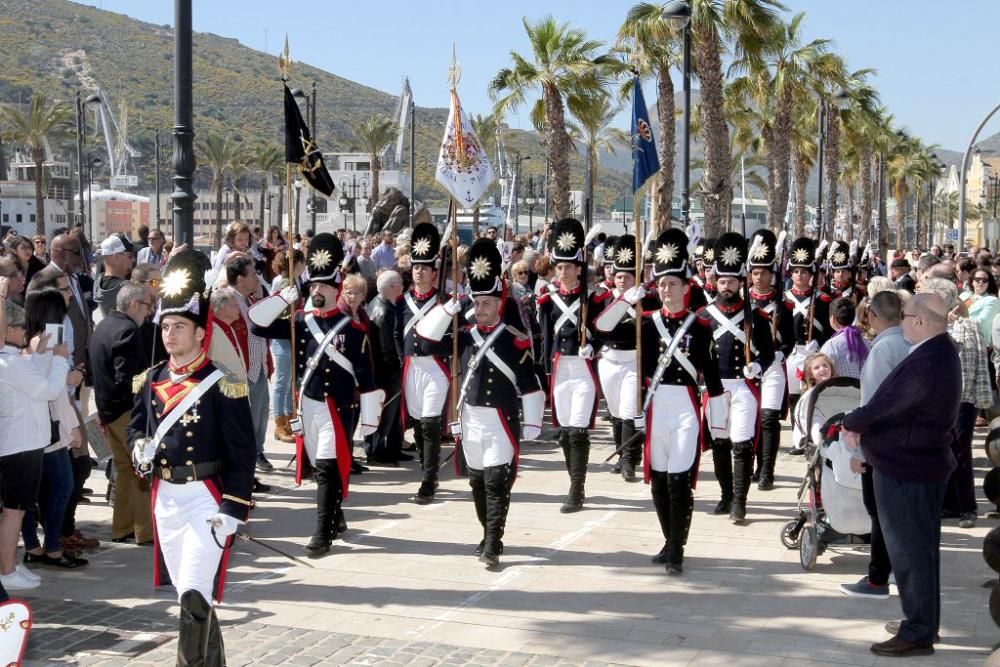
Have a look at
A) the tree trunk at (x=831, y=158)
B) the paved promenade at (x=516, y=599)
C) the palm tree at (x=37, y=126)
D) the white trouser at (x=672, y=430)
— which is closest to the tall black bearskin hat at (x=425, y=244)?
the paved promenade at (x=516, y=599)

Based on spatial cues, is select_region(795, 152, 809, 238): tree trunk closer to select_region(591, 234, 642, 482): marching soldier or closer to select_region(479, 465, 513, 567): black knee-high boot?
select_region(591, 234, 642, 482): marching soldier

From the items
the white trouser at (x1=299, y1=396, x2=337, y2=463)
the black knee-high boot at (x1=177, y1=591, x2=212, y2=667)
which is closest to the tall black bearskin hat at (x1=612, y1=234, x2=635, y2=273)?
the white trouser at (x1=299, y1=396, x2=337, y2=463)

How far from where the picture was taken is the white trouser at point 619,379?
10953 millimetres

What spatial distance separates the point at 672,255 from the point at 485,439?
193 cm

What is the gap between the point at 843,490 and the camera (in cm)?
820

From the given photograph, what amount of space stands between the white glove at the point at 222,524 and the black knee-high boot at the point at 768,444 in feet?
20.7

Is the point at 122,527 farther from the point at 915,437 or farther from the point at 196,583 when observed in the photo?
the point at 915,437

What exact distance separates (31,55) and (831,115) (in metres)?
139

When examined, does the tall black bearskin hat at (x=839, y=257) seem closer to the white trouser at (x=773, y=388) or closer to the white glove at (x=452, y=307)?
the white trouser at (x=773, y=388)

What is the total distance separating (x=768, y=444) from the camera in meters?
11.0

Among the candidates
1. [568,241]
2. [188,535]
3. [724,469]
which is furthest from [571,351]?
[188,535]

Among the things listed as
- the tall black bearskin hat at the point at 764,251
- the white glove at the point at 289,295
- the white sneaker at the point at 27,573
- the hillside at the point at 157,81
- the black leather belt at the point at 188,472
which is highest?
the hillside at the point at 157,81

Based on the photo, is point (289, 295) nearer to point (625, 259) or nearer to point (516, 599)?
point (516, 599)

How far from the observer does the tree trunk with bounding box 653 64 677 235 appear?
95.0ft
